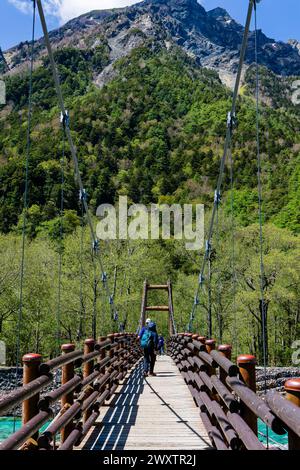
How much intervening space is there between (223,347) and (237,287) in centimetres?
2259

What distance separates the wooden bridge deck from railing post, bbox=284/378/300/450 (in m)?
2.59

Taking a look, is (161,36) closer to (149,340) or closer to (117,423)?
(149,340)

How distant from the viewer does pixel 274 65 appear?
19450 cm

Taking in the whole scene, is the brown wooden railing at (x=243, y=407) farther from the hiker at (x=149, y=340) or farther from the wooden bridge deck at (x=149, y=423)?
the hiker at (x=149, y=340)

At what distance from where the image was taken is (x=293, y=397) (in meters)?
1.83

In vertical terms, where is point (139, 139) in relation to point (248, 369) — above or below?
above

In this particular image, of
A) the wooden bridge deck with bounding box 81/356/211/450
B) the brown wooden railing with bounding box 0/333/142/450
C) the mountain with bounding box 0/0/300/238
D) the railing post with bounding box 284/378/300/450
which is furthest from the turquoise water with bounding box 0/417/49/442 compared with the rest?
the mountain with bounding box 0/0/300/238

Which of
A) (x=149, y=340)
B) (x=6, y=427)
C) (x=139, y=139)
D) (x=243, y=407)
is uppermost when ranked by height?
(x=139, y=139)

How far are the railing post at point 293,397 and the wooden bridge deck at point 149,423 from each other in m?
2.59

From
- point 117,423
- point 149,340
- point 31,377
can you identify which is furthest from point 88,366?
point 149,340

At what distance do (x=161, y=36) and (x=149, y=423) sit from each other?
129101 millimetres

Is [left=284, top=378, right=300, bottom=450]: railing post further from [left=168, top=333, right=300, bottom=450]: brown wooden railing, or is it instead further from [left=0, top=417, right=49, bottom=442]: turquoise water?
[left=0, top=417, right=49, bottom=442]: turquoise water

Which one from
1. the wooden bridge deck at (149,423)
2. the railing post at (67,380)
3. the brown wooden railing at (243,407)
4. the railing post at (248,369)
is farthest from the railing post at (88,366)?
the railing post at (248,369)
